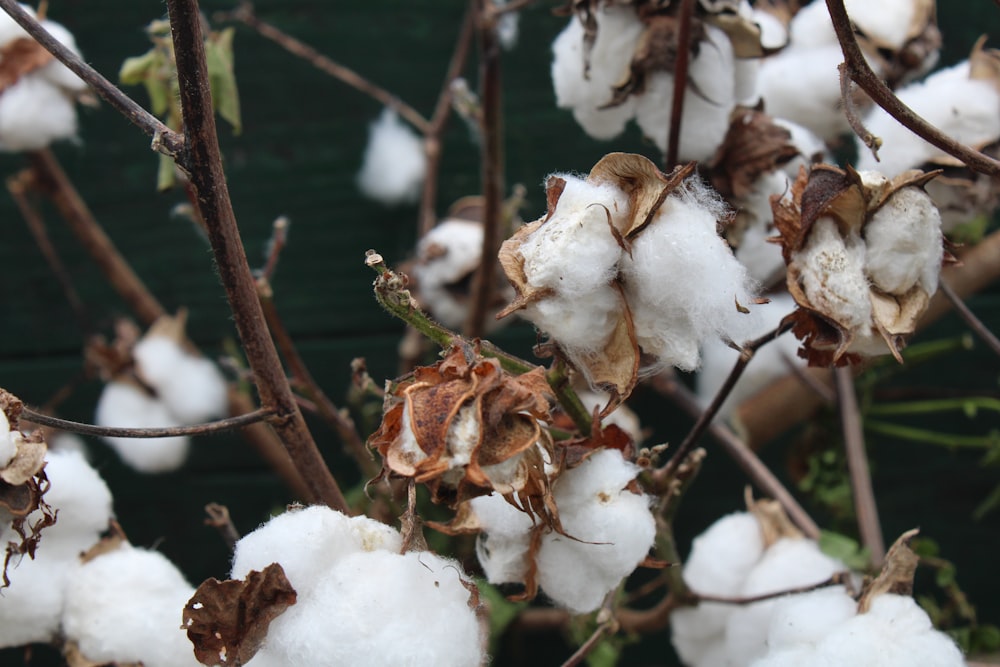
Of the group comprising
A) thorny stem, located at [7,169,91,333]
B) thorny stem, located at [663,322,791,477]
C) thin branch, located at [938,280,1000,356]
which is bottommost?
thin branch, located at [938,280,1000,356]

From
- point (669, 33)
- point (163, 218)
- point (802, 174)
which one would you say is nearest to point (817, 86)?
point (669, 33)

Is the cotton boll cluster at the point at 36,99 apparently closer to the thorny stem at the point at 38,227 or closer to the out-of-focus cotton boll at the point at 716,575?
the thorny stem at the point at 38,227

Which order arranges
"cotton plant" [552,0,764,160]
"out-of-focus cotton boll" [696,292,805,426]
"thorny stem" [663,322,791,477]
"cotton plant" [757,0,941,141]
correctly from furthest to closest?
"out-of-focus cotton boll" [696,292,805,426] < "cotton plant" [757,0,941,141] < "cotton plant" [552,0,764,160] < "thorny stem" [663,322,791,477]

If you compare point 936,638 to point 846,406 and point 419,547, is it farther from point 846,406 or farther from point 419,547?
point 846,406

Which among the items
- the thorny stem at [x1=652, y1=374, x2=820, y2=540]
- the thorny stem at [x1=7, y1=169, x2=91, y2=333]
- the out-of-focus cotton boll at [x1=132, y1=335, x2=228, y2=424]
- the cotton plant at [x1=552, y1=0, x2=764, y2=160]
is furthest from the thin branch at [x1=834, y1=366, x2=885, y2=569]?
the thorny stem at [x1=7, y1=169, x2=91, y2=333]

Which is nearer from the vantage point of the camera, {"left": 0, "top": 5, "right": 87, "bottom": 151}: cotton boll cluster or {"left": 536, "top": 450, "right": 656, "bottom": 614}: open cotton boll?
{"left": 536, "top": 450, "right": 656, "bottom": 614}: open cotton boll

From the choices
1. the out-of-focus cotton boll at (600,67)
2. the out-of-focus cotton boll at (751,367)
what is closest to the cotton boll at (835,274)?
the out-of-focus cotton boll at (600,67)

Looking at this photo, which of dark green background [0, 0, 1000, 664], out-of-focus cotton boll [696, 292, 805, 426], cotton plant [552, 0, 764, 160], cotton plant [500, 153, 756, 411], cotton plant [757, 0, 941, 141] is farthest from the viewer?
dark green background [0, 0, 1000, 664]

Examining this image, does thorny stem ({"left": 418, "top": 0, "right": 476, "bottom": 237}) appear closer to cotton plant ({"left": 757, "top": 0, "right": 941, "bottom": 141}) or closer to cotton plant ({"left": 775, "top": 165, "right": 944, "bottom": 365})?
cotton plant ({"left": 757, "top": 0, "right": 941, "bottom": 141})
